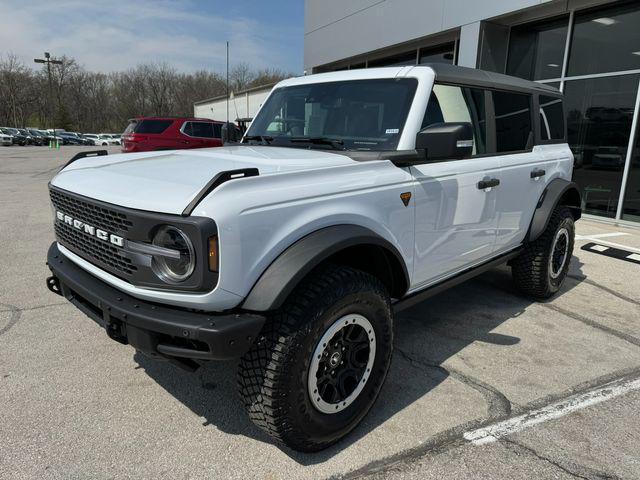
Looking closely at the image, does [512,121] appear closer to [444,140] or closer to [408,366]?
[444,140]

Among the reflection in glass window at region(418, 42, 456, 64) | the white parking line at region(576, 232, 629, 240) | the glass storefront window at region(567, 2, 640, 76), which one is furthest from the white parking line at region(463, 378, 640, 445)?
the reflection in glass window at region(418, 42, 456, 64)

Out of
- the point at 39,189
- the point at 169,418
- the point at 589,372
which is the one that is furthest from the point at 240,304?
the point at 39,189

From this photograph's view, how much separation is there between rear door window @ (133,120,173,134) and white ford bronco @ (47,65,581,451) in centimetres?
1150

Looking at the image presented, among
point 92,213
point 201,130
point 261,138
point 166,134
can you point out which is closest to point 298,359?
point 92,213

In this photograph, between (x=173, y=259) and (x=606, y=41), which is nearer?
(x=173, y=259)

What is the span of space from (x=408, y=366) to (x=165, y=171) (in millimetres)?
2059

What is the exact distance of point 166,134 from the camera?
1405 cm

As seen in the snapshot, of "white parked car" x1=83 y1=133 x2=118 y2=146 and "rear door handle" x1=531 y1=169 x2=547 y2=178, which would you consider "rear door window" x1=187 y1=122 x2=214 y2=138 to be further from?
"white parked car" x1=83 y1=133 x2=118 y2=146

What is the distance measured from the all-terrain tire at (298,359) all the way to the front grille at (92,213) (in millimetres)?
818

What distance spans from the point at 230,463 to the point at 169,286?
37.2 inches

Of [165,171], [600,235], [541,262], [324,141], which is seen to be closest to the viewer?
[165,171]

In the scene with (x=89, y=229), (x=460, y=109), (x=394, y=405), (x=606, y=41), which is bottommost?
(x=394, y=405)

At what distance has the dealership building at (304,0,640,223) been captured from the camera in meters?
8.61

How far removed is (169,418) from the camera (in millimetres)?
2625
